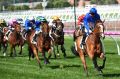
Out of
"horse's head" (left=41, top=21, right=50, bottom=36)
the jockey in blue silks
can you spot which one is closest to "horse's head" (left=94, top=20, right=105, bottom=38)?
the jockey in blue silks

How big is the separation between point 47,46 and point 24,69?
1.53 meters

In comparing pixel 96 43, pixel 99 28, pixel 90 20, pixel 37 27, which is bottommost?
pixel 37 27

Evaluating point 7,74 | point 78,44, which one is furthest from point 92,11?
point 7,74

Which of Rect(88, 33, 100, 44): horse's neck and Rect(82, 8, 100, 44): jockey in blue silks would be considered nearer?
Rect(88, 33, 100, 44): horse's neck

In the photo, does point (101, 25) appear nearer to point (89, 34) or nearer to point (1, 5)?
point (89, 34)

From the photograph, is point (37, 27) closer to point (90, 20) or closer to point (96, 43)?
point (90, 20)

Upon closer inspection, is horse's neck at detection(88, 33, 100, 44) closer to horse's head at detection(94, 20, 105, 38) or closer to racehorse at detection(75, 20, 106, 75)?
racehorse at detection(75, 20, 106, 75)

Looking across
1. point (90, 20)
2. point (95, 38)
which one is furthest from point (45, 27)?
point (95, 38)

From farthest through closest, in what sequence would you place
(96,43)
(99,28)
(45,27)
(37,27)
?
(37,27), (45,27), (96,43), (99,28)

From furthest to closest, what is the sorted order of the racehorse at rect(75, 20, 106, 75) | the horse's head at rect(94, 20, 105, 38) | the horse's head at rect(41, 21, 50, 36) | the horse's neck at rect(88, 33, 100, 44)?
the horse's head at rect(41, 21, 50, 36), the horse's neck at rect(88, 33, 100, 44), the racehorse at rect(75, 20, 106, 75), the horse's head at rect(94, 20, 105, 38)

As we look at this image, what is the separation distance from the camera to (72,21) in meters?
67.5

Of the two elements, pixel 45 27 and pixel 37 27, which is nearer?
pixel 45 27

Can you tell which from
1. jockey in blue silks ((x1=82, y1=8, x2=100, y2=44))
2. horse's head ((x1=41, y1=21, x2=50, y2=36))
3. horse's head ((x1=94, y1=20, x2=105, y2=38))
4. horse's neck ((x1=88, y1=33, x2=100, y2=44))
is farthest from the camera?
horse's head ((x1=41, y1=21, x2=50, y2=36))

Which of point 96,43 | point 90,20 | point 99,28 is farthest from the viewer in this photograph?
point 90,20
